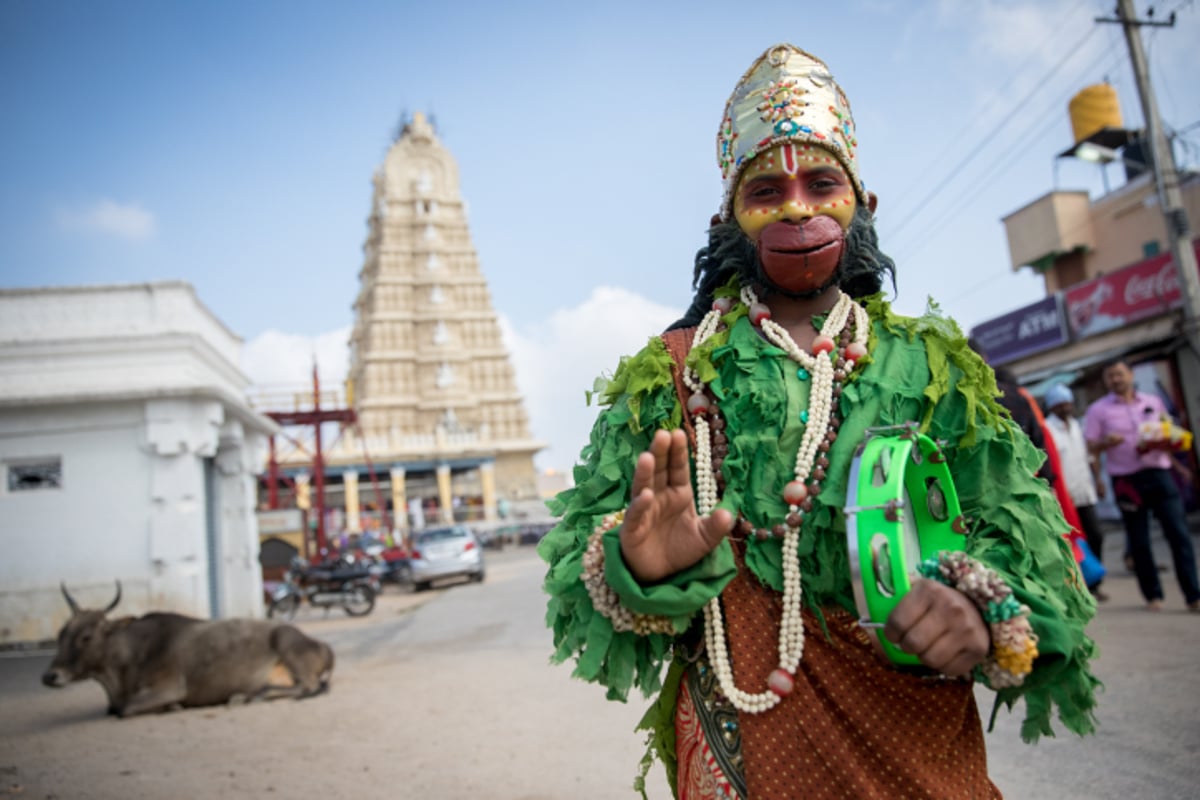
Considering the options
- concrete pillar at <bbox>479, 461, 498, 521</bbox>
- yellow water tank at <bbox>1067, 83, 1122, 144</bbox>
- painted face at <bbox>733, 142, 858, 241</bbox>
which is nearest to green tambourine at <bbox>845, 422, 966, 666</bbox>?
painted face at <bbox>733, 142, 858, 241</bbox>

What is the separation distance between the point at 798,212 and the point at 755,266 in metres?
0.21

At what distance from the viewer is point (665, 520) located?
150 cm

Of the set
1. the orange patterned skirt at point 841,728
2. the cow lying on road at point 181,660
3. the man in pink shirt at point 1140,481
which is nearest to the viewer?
the orange patterned skirt at point 841,728

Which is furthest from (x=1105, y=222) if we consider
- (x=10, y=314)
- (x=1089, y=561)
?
(x=10, y=314)

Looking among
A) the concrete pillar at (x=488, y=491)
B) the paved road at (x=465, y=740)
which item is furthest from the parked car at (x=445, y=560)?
the concrete pillar at (x=488, y=491)

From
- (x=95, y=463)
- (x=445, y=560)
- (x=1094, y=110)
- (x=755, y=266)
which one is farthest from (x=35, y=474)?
(x=1094, y=110)

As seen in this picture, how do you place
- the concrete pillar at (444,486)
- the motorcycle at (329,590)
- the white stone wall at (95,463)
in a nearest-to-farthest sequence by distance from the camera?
1. the white stone wall at (95,463)
2. the motorcycle at (329,590)
3. the concrete pillar at (444,486)

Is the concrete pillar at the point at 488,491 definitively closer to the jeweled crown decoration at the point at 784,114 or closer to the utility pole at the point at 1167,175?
the utility pole at the point at 1167,175

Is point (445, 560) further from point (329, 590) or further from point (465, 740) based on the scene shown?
point (465, 740)

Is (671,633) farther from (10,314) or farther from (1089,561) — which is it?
(10,314)

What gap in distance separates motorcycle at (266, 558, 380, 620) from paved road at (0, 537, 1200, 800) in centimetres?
727

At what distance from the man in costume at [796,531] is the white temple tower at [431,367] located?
4092 centimetres

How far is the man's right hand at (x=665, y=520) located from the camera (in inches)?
57.1

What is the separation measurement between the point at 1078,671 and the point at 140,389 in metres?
11.2
